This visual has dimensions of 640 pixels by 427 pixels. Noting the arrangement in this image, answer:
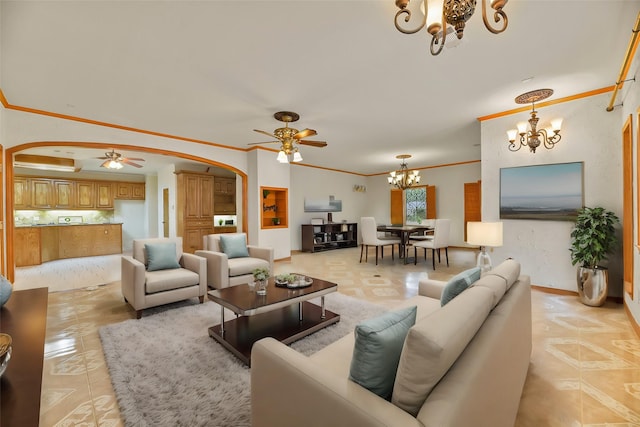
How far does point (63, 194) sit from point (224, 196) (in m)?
4.29

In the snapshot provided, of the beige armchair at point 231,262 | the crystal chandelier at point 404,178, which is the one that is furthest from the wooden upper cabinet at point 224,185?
the crystal chandelier at point 404,178

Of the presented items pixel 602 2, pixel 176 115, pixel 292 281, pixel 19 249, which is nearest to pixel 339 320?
pixel 292 281

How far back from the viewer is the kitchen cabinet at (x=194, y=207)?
22.3ft

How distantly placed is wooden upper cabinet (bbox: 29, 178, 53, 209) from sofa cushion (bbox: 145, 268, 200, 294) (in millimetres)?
6459

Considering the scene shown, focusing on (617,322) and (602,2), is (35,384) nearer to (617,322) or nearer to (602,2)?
(602,2)

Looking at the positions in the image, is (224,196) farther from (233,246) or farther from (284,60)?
(284,60)

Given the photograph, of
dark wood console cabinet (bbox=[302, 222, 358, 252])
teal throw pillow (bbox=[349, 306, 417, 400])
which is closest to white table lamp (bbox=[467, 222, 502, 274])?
teal throw pillow (bbox=[349, 306, 417, 400])

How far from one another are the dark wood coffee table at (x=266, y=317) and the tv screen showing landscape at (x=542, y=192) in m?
3.10

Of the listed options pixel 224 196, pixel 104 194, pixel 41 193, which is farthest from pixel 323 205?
pixel 41 193

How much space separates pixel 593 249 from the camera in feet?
10.6

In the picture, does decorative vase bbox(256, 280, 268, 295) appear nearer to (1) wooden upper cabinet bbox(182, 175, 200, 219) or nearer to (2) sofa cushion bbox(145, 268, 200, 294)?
(2) sofa cushion bbox(145, 268, 200, 294)

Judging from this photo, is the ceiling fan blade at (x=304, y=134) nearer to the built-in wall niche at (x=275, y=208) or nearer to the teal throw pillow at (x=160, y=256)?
the teal throw pillow at (x=160, y=256)

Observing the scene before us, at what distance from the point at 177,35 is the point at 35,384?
245 centimetres

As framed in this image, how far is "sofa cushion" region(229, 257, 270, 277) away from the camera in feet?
12.7
